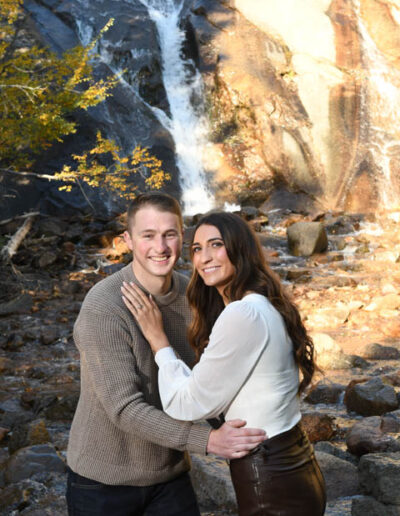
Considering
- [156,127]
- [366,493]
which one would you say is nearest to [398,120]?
[156,127]

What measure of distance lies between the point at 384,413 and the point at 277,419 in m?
4.07

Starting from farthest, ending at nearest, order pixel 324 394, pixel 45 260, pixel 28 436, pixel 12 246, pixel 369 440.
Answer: pixel 45 260, pixel 12 246, pixel 324 394, pixel 28 436, pixel 369 440

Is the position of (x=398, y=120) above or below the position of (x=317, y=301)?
above

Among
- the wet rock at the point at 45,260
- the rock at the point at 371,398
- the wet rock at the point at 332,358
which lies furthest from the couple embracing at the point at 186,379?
the wet rock at the point at 45,260

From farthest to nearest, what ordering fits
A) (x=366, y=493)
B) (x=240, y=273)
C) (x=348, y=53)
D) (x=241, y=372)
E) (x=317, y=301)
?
(x=348, y=53), (x=317, y=301), (x=366, y=493), (x=240, y=273), (x=241, y=372)

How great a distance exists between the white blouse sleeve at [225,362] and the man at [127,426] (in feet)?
0.38

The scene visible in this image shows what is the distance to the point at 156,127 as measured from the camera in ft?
69.3

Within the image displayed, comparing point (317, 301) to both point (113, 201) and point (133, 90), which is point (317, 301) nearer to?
point (113, 201)

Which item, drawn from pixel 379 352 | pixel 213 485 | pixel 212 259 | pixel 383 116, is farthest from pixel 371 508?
pixel 383 116

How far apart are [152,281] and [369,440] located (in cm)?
300

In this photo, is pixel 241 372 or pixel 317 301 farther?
pixel 317 301

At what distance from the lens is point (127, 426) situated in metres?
2.30

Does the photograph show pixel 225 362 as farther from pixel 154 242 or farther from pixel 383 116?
pixel 383 116

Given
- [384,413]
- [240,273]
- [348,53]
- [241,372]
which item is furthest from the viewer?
[348,53]
